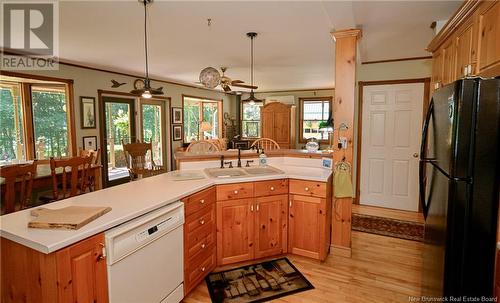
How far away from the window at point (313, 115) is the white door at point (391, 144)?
3.73 metres

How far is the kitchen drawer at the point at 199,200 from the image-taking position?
2205mm

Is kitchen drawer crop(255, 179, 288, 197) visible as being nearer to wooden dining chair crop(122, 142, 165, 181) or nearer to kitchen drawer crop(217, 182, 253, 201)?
kitchen drawer crop(217, 182, 253, 201)

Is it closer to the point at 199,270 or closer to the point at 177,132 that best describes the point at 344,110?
the point at 199,270

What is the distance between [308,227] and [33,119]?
4.85 meters

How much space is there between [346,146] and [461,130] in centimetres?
157

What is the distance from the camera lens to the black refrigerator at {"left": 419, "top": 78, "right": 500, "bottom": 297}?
1312mm

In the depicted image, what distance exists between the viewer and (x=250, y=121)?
941 cm

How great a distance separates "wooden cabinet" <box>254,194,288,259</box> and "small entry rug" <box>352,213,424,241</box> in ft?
4.48

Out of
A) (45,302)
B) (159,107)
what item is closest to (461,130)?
(45,302)

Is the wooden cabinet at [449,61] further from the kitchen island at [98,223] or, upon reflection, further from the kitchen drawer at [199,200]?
the kitchen drawer at [199,200]

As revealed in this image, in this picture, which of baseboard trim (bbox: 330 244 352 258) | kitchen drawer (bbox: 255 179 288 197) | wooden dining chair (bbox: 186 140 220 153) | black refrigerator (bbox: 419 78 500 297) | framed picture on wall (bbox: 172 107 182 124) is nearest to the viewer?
black refrigerator (bbox: 419 78 500 297)

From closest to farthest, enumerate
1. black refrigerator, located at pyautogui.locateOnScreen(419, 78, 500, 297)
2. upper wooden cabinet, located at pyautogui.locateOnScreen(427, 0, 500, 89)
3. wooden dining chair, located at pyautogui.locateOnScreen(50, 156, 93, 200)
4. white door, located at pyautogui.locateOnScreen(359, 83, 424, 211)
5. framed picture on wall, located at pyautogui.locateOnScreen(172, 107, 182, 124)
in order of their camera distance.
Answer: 1. black refrigerator, located at pyautogui.locateOnScreen(419, 78, 500, 297)
2. upper wooden cabinet, located at pyautogui.locateOnScreen(427, 0, 500, 89)
3. wooden dining chair, located at pyautogui.locateOnScreen(50, 156, 93, 200)
4. white door, located at pyautogui.locateOnScreen(359, 83, 424, 211)
5. framed picture on wall, located at pyautogui.locateOnScreen(172, 107, 182, 124)

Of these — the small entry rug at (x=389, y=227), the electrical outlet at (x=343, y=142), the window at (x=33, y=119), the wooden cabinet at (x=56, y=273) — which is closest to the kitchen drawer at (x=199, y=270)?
the wooden cabinet at (x=56, y=273)

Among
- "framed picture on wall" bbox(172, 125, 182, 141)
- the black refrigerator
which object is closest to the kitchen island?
the black refrigerator
